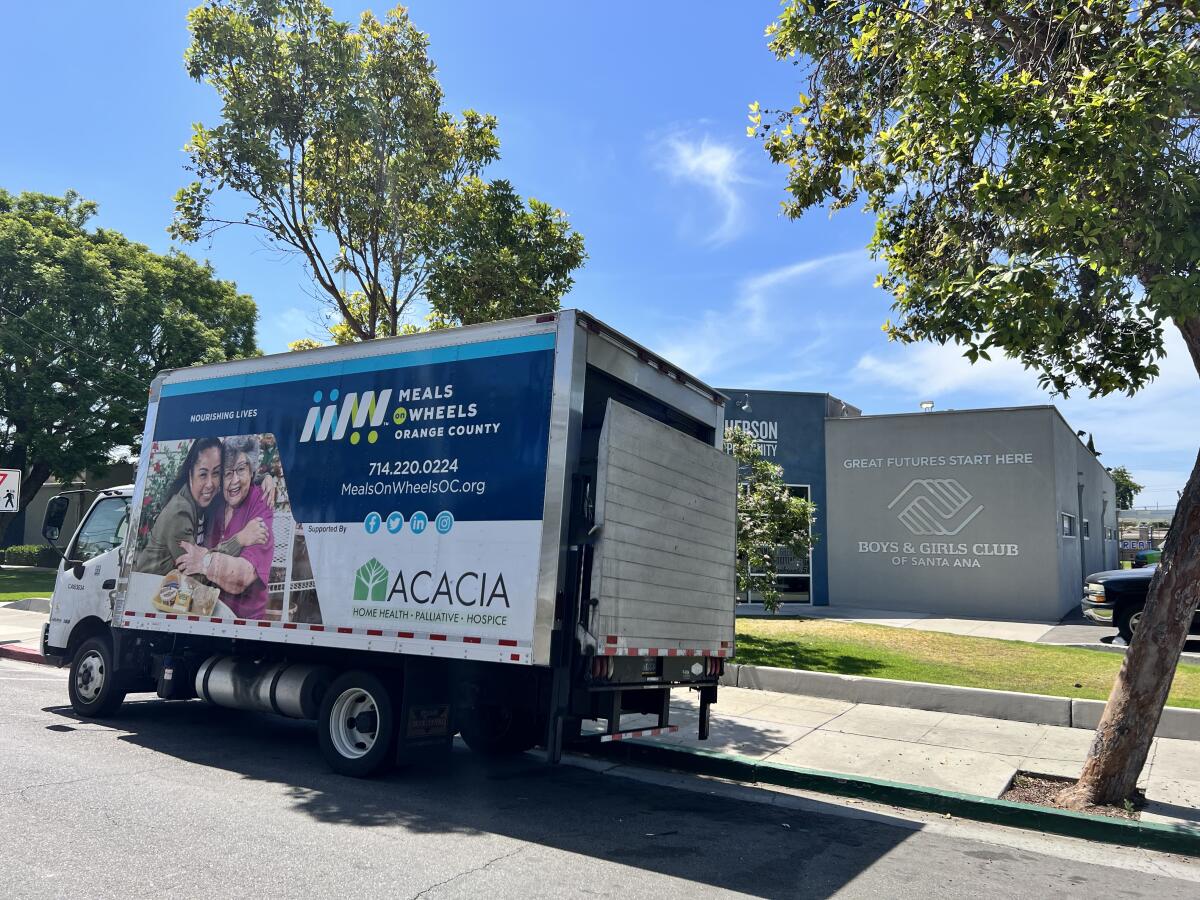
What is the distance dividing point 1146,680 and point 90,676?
10260 millimetres

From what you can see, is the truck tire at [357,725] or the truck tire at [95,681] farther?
A: the truck tire at [95,681]

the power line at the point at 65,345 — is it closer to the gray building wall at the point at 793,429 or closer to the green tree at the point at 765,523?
the gray building wall at the point at 793,429

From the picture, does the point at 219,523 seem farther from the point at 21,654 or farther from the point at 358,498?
the point at 21,654

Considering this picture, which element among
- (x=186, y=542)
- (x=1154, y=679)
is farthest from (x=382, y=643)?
(x=1154, y=679)

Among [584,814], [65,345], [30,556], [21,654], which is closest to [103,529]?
[21,654]

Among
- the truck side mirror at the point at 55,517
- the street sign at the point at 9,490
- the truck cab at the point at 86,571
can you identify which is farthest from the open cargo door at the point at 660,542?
the street sign at the point at 9,490

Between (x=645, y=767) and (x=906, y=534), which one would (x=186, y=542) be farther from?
(x=906, y=534)

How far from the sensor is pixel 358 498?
23.6 ft

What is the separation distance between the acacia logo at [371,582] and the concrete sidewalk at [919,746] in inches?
90.4

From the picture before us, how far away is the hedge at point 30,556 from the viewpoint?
35.7m

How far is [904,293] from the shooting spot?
7461 mm

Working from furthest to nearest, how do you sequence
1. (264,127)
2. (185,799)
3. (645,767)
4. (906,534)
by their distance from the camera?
(906,534) → (264,127) → (645,767) → (185,799)

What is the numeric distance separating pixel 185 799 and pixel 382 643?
5.69 feet

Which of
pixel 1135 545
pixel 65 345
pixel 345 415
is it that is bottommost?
pixel 345 415
